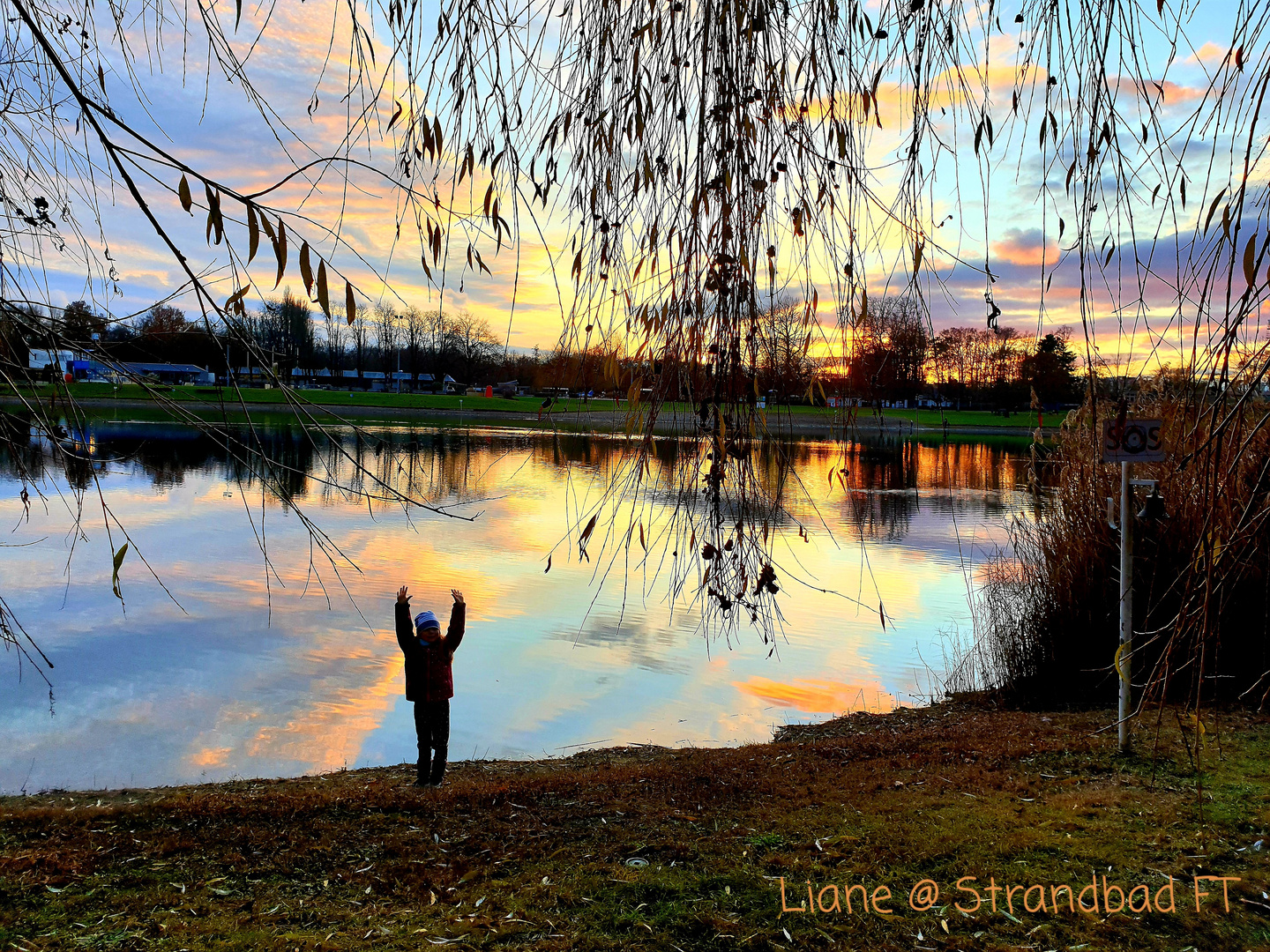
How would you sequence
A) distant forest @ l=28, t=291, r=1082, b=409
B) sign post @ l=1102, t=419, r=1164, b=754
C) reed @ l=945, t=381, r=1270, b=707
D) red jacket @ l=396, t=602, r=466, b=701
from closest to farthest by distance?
distant forest @ l=28, t=291, r=1082, b=409 < sign post @ l=1102, t=419, r=1164, b=754 < red jacket @ l=396, t=602, r=466, b=701 < reed @ l=945, t=381, r=1270, b=707

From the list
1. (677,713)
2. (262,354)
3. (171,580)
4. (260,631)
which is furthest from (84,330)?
(171,580)

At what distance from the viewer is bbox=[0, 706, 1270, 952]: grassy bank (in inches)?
149

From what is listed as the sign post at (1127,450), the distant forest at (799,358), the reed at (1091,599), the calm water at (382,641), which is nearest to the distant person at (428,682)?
the calm water at (382,641)

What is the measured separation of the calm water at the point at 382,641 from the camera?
799 centimetres

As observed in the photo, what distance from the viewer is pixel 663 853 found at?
4.77 meters

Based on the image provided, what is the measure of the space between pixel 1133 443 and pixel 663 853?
3988 mm

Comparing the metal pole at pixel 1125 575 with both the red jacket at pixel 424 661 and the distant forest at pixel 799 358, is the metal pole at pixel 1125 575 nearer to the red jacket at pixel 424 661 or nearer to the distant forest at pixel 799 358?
the distant forest at pixel 799 358

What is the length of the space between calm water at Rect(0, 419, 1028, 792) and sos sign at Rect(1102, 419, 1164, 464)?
6.70ft

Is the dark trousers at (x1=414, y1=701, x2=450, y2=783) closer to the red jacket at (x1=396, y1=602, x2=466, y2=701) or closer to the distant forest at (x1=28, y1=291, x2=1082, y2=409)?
the red jacket at (x1=396, y1=602, x2=466, y2=701)

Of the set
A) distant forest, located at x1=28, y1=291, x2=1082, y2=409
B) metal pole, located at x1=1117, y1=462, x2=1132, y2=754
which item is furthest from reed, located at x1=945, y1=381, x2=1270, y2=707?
distant forest, located at x1=28, y1=291, x2=1082, y2=409

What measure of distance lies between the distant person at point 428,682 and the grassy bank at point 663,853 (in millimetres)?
Result: 495

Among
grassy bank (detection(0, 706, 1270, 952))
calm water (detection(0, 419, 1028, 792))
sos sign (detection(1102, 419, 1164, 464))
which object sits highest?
sos sign (detection(1102, 419, 1164, 464))

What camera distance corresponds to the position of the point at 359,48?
104 inches

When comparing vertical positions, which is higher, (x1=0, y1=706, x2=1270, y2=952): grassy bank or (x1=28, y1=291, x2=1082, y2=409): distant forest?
(x1=28, y1=291, x2=1082, y2=409): distant forest
